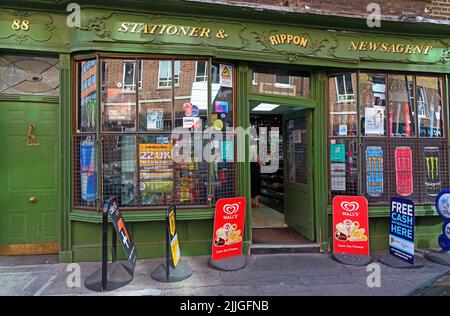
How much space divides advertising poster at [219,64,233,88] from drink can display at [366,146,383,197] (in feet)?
9.60

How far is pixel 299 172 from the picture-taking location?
6680mm

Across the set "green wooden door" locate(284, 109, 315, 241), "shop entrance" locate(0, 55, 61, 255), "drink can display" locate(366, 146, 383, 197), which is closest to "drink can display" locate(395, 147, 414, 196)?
"drink can display" locate(366, 146, 383, 197)

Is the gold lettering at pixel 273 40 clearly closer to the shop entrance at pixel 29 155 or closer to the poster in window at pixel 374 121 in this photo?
the poster in window at pixel 374 121

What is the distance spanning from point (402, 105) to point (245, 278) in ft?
15.0

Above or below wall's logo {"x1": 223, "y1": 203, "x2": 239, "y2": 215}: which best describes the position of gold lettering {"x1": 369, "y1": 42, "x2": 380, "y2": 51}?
above

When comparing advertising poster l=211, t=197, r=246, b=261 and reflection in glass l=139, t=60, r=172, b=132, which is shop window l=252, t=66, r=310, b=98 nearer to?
reflection in glass l=139, t=60, r=172, b=132

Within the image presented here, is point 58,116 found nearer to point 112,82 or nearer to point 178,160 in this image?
point 112,82

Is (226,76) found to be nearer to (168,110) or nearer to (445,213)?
(168,110)

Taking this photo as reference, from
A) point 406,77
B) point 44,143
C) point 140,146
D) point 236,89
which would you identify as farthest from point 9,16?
point 406,77

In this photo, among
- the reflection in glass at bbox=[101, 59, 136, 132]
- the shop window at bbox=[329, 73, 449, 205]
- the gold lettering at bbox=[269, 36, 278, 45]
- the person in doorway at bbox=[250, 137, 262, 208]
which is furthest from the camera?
the person in doorway at bbox=[250, 137, 262, 208]

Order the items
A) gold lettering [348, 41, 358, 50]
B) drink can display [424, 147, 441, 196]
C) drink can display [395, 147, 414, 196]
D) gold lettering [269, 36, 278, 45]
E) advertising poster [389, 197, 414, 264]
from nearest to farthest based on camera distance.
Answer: advertising poster [389, 197, 414, 264] < gold lettering [269, 36, 278, 45] < gold lettering [348, 41, 358, 50] < drink can display [395, 147, 414, 196] < drink can display [424, 147, 441, 196]

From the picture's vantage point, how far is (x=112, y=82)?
208 inches

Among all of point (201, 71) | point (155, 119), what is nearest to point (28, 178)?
point (155, 119)

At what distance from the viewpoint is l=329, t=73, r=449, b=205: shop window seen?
602 cm
